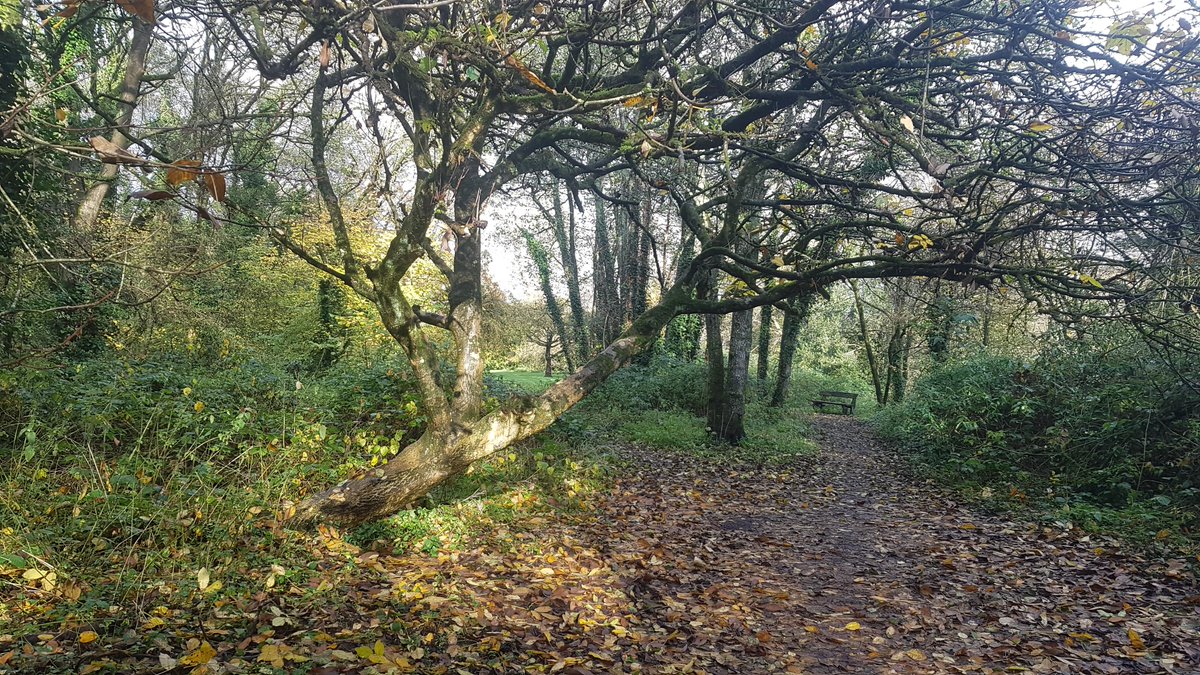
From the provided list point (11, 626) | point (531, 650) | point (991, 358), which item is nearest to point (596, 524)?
point (531, 650)

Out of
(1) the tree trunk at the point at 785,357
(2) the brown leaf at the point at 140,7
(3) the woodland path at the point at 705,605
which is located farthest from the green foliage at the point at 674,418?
(2) the brown leaf at the point at 140,7

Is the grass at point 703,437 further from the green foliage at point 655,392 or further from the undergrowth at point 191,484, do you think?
the undergrowth at point 191,484

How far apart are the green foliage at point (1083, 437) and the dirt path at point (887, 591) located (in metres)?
1.17

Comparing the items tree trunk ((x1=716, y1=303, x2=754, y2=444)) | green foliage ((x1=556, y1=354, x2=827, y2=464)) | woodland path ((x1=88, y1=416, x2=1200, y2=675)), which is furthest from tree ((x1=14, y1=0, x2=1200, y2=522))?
tree trunk ((x1=716, y1=303, x2=754, y2=444))

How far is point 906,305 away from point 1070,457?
13.3 metres

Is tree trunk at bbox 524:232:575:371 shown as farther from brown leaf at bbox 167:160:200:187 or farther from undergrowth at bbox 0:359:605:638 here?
brown leaf at bbox 167:160:200:187

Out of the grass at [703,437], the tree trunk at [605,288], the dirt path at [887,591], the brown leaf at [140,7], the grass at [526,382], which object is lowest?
the dirt path at [887,591]

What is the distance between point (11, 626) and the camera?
3.10m

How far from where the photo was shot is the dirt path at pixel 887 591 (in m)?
3.99

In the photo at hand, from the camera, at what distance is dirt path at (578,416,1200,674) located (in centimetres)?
399

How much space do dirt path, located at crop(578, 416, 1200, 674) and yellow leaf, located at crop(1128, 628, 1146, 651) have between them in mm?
12

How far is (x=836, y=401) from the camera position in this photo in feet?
69.9

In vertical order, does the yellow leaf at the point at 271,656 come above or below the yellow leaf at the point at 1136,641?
above

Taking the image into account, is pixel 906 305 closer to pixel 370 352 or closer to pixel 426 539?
pixel 370 352
